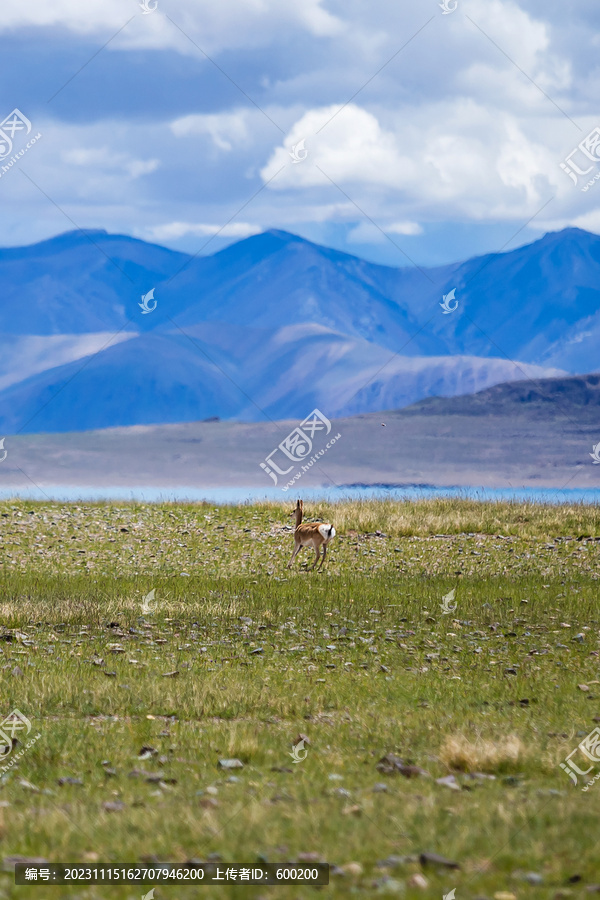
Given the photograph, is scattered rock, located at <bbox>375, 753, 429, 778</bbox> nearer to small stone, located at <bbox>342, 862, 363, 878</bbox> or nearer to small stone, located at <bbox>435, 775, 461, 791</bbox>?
small stone, located at <bbox>435, 775, 461, 791</bbox>

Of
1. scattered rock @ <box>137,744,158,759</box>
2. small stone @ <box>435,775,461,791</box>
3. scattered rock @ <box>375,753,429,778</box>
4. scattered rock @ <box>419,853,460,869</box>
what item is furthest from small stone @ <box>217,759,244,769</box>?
scattered rock @ <box>419,853,460,869</box>

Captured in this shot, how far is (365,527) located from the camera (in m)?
37.5

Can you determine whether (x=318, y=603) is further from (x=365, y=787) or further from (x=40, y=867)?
(x=40, y=867)

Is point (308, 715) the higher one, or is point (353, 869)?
point (353, 869)

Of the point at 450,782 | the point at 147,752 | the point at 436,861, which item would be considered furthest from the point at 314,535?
the point at 436,861

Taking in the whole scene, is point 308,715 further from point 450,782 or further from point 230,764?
point 450,782

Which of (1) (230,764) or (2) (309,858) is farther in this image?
(1) (230,764)

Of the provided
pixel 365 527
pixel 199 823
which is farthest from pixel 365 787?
pixel 365 527

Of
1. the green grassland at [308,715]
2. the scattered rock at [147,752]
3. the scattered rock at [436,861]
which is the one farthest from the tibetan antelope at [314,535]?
the scattered rock at [436,861]

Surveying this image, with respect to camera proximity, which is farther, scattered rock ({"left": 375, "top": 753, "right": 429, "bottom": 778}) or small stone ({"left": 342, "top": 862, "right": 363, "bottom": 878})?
scattered rock ({"left": 375, "top": 753, "right": 429, "bottom": 778})

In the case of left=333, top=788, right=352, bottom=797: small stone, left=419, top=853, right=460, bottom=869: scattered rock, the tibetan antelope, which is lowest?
left=333, top=788, right=352, bottom=797: small stone

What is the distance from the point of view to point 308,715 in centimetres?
1222

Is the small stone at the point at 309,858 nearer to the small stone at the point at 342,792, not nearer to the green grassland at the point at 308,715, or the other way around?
the green grassland at the point at 308,715

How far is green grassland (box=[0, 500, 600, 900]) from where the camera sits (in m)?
6.92
